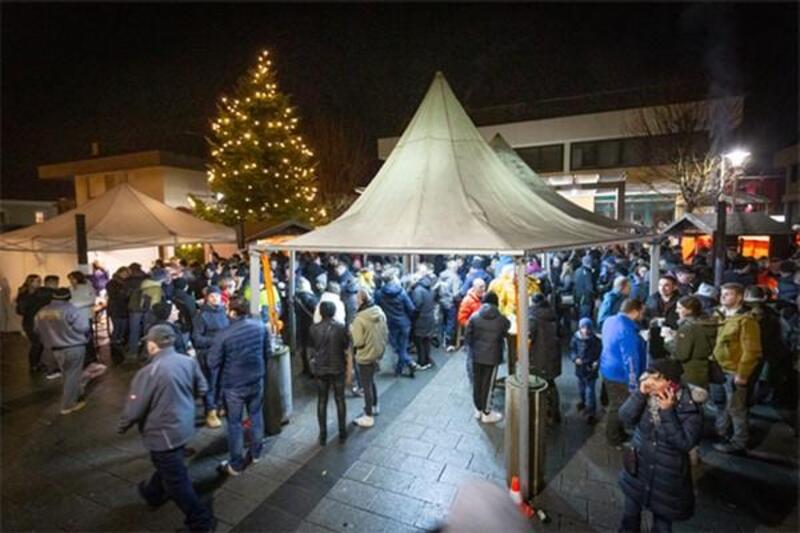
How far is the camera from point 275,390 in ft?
19.7

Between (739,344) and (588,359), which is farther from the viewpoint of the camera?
(588,359)

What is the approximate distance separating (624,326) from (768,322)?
2206mm

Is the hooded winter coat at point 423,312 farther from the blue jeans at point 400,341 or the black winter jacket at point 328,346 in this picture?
the black winter jacket at point 328,346

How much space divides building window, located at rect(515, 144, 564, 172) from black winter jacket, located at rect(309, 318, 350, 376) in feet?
79.0

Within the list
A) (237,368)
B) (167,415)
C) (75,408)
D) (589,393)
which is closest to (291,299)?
(237,368)

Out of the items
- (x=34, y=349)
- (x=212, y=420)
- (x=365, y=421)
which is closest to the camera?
(x=365, y=421)

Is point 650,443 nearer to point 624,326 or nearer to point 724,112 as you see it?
point 624,326

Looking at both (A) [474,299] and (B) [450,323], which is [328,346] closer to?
(A) [474,299]

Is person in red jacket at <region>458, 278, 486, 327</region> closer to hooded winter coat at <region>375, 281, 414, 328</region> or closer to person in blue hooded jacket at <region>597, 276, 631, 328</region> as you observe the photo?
hooded winter coat at <region>375, 281, 414, 328</region>

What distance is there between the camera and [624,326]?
508cm

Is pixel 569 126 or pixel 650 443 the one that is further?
pixel 569 126

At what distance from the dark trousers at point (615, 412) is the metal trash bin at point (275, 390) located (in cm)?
444

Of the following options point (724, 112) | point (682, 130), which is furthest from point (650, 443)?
point (724, 112)

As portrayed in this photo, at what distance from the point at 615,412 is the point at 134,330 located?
9570mm
